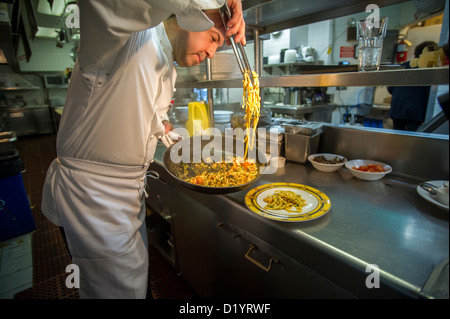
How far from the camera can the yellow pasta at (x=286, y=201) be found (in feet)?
3.40

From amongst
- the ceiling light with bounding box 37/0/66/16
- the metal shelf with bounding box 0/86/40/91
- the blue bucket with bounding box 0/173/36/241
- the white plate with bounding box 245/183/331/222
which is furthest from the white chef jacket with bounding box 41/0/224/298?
the metal shelf with bounding box 0/86/40/91

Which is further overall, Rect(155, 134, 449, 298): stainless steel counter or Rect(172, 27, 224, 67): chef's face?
Rect(172, 27, 224, 67): chef's face

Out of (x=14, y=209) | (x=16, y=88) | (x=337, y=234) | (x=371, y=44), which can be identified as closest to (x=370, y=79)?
(x=371, y=44)

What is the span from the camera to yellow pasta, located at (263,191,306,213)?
3.40ft

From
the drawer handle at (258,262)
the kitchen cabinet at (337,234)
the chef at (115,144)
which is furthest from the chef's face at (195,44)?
the drawer handle at (258,262)

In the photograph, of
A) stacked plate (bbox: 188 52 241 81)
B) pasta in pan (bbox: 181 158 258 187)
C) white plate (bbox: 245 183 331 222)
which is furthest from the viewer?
stacked plate (bbox: 188 52 241 81)

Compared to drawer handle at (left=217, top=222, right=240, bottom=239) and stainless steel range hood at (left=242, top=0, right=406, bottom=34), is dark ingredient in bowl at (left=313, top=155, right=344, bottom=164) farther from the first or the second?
stainless steel range hood at (left=242, top=0, right=406, bottom=34)

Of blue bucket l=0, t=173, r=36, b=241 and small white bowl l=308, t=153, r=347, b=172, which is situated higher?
small white bowl l=308, t=153, r=347, b=172

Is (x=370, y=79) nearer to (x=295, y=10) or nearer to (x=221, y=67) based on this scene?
(x=295, y=10)

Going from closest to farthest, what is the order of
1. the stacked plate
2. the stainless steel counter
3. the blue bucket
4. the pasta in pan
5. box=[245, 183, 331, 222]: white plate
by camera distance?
the stainless steel counter → box=[245, 183, 331, 222]: white plate → the pasta in pan → the stacked plate → the blue bucket

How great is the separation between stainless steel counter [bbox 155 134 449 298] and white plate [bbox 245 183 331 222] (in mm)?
28

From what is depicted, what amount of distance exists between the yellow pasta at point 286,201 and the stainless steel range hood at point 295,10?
98 centimetres

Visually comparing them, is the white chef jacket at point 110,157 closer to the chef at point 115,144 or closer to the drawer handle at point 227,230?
the chef at point 115,144
